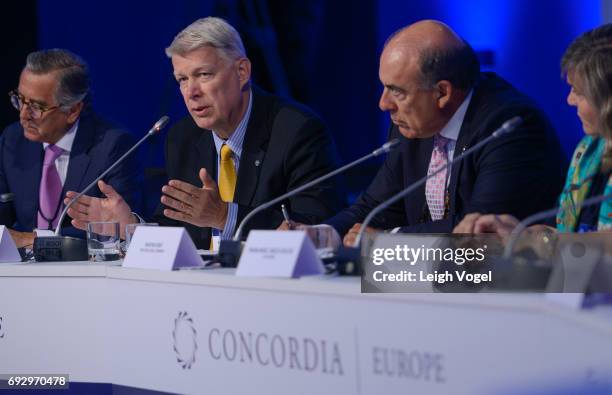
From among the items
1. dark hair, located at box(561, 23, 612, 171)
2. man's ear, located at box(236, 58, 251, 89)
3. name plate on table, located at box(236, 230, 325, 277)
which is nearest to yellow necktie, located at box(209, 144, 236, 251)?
man's ear, located at box(236, 58, 251, 89)

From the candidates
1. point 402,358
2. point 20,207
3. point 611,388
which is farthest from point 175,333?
point 20,207

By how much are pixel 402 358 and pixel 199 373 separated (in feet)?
2.05

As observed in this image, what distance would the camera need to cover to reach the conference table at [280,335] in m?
1.58

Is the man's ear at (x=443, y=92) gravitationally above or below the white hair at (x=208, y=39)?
below

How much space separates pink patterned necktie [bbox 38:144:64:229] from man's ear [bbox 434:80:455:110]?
1.68 m

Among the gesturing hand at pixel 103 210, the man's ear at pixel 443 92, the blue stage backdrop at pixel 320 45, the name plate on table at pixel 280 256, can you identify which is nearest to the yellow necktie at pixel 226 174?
the gesturing hand at pixel 103 210

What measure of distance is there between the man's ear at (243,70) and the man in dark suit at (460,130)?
72 cm

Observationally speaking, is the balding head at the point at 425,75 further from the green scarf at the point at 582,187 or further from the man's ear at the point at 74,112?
the man's ear at the point at 74,112

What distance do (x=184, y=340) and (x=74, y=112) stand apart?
194cm

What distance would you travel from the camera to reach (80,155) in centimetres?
391

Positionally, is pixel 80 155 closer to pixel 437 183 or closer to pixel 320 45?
pixel 437 183

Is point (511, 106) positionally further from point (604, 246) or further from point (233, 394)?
point (233, 394)

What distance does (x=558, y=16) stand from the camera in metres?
5.46

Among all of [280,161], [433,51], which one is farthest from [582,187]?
[280,161]
